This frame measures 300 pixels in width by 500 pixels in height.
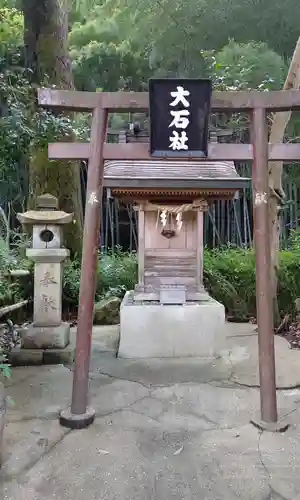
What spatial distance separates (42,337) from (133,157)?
2407mm

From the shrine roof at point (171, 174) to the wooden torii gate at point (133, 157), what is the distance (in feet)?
3.69

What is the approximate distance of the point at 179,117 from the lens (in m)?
3.23

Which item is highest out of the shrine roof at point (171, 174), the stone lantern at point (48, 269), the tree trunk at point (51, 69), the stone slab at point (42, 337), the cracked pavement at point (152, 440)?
the tree trunk at point (51, 69)

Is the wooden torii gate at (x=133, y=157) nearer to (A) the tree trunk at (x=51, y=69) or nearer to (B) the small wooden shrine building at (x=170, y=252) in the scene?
(B) the small wooden shrine building at (x=170, y=252)

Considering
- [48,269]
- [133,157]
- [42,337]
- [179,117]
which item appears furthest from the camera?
[48,269]

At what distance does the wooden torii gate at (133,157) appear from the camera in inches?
123

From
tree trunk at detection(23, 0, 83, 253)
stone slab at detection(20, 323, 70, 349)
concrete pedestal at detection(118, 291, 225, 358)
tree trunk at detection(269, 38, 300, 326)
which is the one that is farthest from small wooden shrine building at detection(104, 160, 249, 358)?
tree trunk at detection(23, 0, 83, 253)

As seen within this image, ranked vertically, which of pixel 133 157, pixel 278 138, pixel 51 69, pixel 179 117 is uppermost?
pixel 51 69

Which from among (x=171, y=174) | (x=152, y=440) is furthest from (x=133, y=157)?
(x=152, y=440)

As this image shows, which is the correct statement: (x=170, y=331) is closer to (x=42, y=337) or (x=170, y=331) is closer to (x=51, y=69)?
(x=42, y=337)

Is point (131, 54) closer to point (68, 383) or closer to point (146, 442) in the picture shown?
point (68, 383)

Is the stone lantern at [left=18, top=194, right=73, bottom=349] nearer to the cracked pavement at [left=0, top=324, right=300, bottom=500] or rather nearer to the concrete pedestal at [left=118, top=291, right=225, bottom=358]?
the cracked pavement at [left=0, top=324, right=300, bottom=500]

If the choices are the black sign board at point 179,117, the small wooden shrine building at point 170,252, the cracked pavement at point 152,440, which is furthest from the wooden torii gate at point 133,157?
the small wooden shrine building at point 170,252

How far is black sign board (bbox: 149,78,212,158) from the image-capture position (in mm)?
3176
